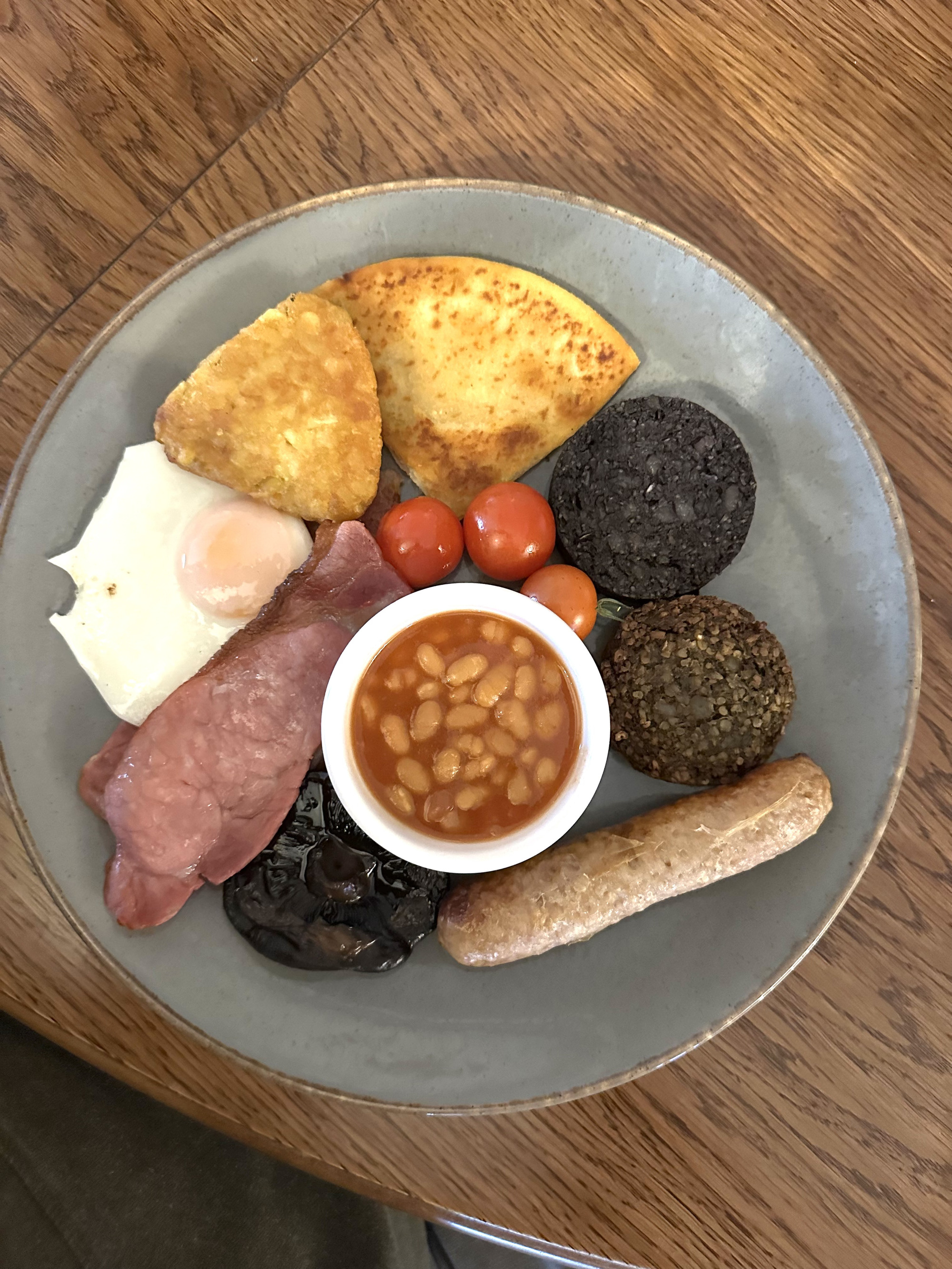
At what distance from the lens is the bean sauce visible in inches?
59.6

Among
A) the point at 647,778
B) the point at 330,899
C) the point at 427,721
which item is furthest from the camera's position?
the point at 647,778

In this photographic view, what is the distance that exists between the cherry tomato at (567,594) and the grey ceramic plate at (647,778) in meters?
0.44

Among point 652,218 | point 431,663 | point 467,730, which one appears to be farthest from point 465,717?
point 652,218

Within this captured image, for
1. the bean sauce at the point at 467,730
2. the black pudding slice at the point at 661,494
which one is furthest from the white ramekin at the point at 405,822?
the black pudding slice at the point at 661,494

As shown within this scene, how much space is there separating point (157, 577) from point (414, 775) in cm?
73

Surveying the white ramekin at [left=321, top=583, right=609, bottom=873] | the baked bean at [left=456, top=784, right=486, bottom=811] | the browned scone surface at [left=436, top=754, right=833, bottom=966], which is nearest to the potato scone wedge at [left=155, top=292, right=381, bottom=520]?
the white ramekin at [left=321, top=583, right=609, bottom=873]

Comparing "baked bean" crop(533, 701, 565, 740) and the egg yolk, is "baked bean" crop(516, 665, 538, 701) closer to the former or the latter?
"baked bean" crop(533, 701, 565, 740)

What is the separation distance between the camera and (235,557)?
66.0 inches

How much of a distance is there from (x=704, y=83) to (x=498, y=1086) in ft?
7.85

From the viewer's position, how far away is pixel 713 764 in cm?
168

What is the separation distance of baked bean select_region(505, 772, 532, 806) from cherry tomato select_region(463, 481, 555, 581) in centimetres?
48

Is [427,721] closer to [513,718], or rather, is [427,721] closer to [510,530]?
[513,718]

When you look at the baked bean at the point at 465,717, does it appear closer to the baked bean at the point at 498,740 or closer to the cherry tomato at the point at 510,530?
the baked bean at the point at 498,740

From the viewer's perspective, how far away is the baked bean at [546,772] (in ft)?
5.03
